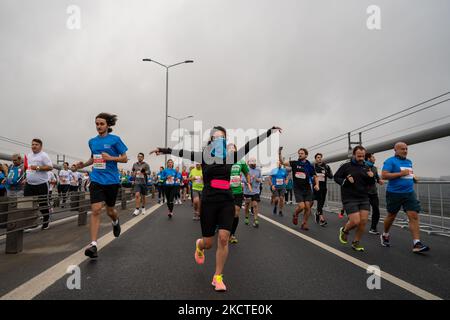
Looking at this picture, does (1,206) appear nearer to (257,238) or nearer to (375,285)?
(257,238)

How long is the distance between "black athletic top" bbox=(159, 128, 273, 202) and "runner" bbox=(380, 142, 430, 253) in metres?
3.49

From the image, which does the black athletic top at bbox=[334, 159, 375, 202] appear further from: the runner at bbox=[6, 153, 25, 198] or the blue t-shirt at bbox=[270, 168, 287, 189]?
the runner at bbox=[6, 153, 25, 198]

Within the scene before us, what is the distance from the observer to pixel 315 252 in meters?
5.03

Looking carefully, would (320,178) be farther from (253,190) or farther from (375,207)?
(253,190)

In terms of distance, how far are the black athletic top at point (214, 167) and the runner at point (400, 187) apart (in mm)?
3492

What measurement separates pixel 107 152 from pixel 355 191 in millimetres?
4572

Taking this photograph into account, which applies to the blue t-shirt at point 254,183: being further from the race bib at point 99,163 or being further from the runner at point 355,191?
the race bib at point 99,163

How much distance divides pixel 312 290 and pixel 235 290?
2.66 ft

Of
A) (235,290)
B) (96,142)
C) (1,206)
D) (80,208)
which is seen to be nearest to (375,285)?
(235,290)

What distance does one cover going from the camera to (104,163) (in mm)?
4805

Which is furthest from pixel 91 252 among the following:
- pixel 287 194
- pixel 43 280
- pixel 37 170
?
pixel 287 194

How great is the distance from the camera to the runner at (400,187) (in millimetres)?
5555

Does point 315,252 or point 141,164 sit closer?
point 315,252
